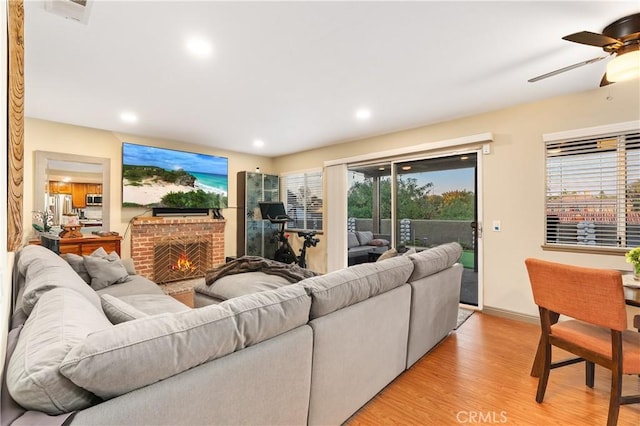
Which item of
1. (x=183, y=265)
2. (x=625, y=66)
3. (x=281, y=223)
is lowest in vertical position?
(x=183, y=265)

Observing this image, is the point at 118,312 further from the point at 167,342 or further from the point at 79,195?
the point at 79,195

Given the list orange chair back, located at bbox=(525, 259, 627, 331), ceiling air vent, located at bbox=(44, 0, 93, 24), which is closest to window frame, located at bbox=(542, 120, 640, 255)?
orange chair back, located at bbox=(525, 259, 627, 331)

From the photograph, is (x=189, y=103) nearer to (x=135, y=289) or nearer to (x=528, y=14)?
(x=135, y=289)

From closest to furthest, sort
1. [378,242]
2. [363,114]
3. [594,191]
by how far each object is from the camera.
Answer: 1. [594,191]
2. [363,114]
3. [378,242]

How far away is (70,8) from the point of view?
5.96 feet

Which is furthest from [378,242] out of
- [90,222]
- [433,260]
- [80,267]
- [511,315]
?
[90,222]

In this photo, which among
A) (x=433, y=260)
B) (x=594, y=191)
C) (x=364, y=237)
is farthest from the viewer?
(x=364, y=237)

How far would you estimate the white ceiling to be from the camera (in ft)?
6.23

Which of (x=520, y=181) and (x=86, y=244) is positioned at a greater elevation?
(x=520, y=181)

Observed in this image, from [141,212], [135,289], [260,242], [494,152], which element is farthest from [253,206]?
[494,152]

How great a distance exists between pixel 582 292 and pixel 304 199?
4.80 metres

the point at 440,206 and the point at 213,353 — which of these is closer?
the point at 213,353
